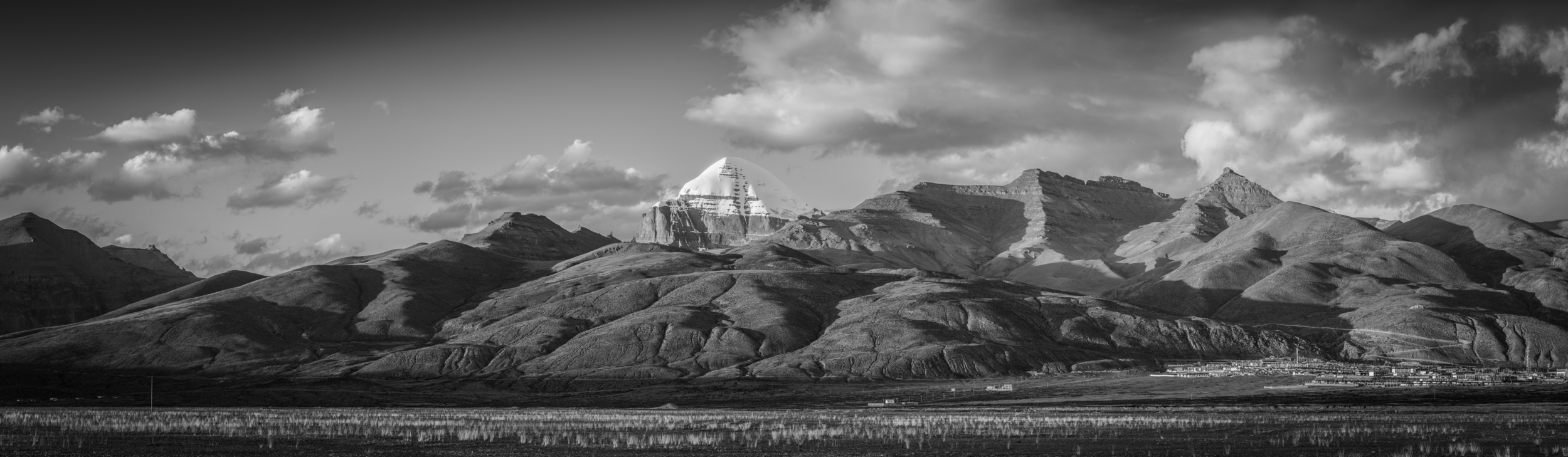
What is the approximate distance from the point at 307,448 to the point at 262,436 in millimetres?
14449

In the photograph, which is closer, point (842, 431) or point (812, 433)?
point (812, 433)

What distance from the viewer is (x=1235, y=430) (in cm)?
9138

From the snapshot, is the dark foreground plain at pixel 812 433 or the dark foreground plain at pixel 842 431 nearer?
the dark foreground plain at pixel 812 433

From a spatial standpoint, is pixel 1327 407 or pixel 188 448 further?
pixel 1327 407

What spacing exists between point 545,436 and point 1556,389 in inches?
6444

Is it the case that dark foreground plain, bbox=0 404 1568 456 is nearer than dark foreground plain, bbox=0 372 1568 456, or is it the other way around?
dark foreground plain, bbox=0 404 1568 456

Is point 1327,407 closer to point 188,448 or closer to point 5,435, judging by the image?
point 188,448

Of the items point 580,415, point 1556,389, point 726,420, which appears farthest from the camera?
point 1556,389

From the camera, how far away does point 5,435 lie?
284 feet

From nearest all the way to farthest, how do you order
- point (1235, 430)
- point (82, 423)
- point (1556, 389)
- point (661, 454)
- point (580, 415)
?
point (661, 454)
point (1235, 430)
point (82, 423)
point (580, 415)
point (1556, 389)

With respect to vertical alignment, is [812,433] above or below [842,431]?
above

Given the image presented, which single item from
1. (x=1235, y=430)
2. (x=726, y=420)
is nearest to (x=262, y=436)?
(x=726, y=420)

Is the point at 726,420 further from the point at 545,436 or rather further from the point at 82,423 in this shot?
the point at 82,423

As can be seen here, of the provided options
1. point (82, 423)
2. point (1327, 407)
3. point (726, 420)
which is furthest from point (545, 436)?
point (1327, 407)
